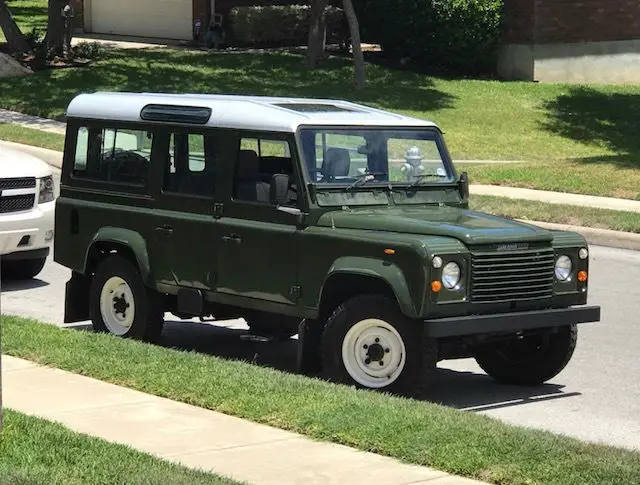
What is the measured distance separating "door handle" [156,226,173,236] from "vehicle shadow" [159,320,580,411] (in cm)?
94

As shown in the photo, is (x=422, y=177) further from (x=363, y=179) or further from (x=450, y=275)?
(x=450, y=275)

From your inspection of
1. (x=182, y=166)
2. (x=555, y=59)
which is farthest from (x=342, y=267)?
(x=555, y=59)

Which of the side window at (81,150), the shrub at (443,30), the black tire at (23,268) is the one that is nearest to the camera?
the side window at (81,150)

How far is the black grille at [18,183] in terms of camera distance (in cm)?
1240

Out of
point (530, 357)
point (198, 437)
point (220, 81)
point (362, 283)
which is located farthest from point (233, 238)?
point (220, 81)

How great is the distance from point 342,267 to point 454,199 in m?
1.43

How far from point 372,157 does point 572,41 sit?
27.0 meters

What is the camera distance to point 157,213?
9781 millimetres

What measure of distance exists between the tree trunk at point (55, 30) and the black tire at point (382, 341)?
25.5 m

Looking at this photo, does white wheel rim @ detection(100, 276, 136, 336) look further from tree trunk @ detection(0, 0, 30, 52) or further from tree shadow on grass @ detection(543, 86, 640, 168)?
tree trunk @ detection(0, 0, 30, 52)

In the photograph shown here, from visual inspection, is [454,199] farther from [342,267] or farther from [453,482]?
[453,482]

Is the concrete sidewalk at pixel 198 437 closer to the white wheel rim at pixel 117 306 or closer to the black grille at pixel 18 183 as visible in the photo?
the white wheel rim at pixel 117 306

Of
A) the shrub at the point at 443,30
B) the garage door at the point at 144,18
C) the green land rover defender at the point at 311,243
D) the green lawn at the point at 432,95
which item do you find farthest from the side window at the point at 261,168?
the garage door at the point at 144,18

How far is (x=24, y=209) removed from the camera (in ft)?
41.2
